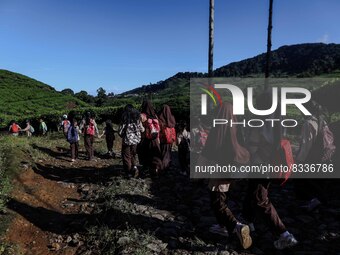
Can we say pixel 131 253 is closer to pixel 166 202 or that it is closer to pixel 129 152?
pixel 166 202

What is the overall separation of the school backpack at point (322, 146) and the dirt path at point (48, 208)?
14.9 ft

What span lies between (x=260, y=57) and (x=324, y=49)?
26.8 meters

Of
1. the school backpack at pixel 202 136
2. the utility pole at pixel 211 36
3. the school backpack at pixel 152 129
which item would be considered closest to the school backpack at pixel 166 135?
the school backpack at pixel 152 129

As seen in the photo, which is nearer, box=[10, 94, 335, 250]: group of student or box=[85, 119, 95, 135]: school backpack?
box=[10, 94, 335, 250]: group of student

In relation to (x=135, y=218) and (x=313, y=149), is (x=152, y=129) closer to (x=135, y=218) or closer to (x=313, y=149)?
(x=135, y=218)

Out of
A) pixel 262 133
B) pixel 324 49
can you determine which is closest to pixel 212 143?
pixel 262 133

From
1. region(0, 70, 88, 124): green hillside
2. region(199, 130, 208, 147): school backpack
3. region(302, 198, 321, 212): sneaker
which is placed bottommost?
region(302, 198, 321, 212): sneaker

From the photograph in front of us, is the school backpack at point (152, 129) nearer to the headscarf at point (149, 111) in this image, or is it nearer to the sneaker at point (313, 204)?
the headscarf at point (149, 111)

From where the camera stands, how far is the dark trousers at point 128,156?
9.39 m

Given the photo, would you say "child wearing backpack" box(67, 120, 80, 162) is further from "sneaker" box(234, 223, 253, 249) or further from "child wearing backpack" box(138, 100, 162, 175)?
"sneaker" box(234, 223, 253, 249)

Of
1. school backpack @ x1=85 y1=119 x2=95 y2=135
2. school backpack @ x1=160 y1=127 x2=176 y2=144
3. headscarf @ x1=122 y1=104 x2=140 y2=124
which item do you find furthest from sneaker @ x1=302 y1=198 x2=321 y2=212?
school backpack @ x1=85 y1=119 x2=95 y2=135

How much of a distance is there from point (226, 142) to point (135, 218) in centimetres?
239

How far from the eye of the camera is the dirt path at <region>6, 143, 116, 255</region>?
18.8 feet

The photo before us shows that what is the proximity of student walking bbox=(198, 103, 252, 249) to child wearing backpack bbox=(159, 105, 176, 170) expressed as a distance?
418 cm
